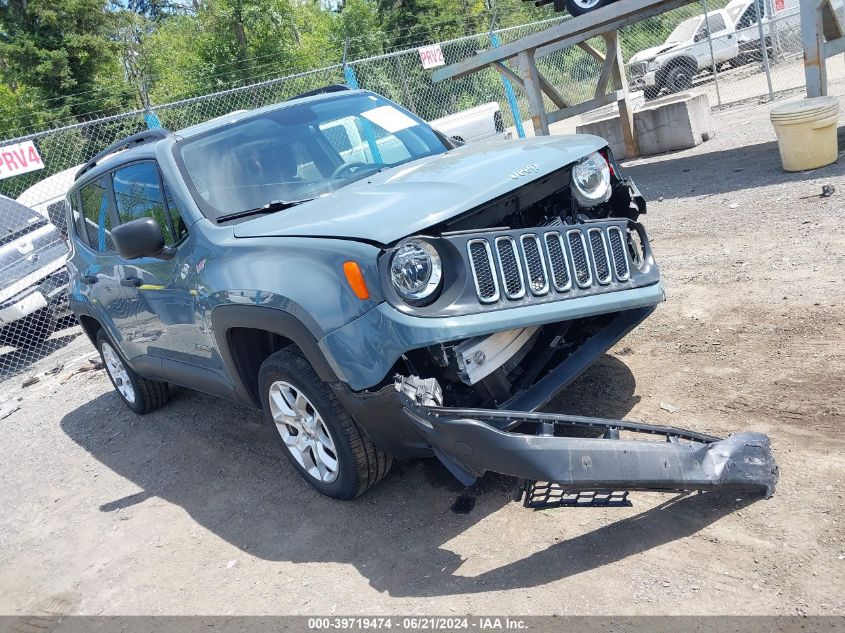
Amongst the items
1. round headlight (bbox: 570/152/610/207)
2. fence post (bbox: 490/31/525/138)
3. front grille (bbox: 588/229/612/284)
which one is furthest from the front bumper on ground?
fence post (bbox: 490/31/525/138)

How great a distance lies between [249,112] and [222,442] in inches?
87.6

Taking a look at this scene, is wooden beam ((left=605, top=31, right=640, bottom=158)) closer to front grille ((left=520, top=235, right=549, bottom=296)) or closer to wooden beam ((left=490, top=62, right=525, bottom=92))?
wooden beam ((left=490, top=62, right=525, bottom=92))

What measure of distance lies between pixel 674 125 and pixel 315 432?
951 cm

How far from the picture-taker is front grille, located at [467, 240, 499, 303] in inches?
130

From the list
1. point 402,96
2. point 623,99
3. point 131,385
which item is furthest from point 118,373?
point 402,96

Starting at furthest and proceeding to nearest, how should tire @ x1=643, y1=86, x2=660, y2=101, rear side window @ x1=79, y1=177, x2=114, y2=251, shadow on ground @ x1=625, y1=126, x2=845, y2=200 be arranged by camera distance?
tire @ x1=643, y1=86, x2=660, y2=101 → shadow on ground @ x1=625, y1=126, x2=845, y2=200 → rear side window @ x1=79, y1=177, x2=114, y2=251

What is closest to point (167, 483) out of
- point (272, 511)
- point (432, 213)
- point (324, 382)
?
point (272, 511)

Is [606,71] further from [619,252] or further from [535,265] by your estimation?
[535,265]

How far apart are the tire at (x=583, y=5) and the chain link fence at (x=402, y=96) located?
105 inches

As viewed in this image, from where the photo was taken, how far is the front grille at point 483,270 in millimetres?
3303

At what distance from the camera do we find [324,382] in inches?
143

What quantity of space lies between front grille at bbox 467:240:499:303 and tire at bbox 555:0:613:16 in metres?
8.48

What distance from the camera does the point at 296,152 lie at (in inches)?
178

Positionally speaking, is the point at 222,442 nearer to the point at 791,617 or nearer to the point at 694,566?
the point at 694,566
